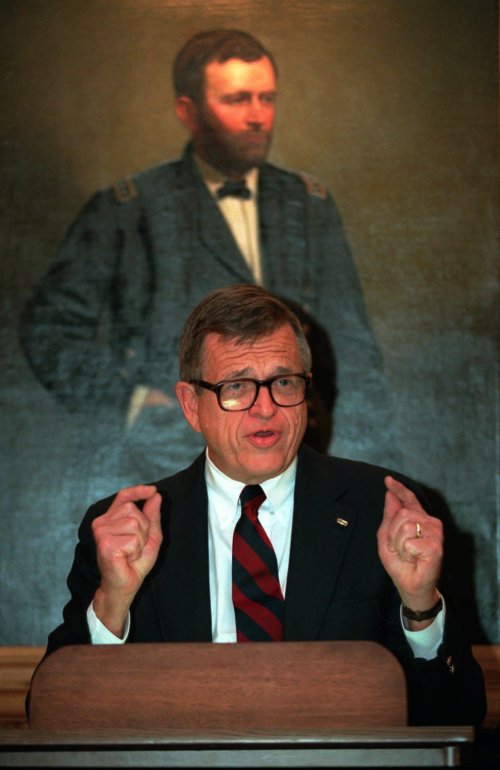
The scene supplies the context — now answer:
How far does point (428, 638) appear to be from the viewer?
245 centimetres

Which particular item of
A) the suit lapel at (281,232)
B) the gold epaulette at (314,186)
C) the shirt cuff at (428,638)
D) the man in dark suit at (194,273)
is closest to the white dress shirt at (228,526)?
the shirt cuff at (428,638)

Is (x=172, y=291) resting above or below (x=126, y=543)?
above

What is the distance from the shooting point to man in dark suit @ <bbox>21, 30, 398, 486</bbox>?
13.1 feet

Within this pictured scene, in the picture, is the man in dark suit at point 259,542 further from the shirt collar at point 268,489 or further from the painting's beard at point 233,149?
the painting's beard at point 233,149

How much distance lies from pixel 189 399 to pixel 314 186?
1371mm

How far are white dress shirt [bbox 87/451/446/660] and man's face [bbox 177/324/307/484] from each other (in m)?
0.05

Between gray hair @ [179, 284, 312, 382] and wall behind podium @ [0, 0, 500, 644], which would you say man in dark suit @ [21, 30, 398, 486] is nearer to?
wall behind podium @ [0, 0, 500, 644]

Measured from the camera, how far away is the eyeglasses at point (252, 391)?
2.83m

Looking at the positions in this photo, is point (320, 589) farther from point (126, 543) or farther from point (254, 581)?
point (126, 543)

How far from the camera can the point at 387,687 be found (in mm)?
1847

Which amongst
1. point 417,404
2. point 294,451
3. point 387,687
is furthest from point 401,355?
point 387,687

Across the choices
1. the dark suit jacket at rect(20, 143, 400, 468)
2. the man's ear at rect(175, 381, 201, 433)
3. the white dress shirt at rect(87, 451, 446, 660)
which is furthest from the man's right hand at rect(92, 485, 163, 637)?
the dark suit jacket at rect(20, 143, 400, 468)

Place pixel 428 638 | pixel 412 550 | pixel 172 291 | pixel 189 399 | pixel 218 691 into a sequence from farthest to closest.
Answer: pixel 172 291
pixel 189 399
pixel 428 638
pixel 412 550
pixel 218 691

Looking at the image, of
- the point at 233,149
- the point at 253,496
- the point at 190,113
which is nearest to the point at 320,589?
the point at 253,496
